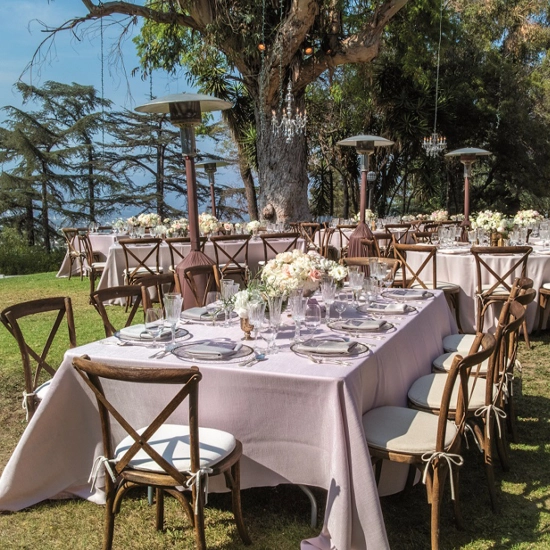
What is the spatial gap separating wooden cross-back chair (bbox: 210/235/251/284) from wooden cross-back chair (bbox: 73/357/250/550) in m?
4.65

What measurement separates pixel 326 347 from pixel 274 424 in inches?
15.3

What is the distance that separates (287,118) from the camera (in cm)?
1153

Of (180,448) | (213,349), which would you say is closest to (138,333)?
(213,349)

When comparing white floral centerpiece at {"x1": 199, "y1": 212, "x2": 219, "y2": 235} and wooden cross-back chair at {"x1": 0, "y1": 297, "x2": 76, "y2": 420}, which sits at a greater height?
white floral centerpiece at {"x1": 199, "y1": 212, "x2": 219, "y2": 235}

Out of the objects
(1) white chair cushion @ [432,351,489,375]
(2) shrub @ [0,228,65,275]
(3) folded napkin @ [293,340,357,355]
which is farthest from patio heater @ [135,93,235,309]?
(2) shrub @ [0,228,65,275]

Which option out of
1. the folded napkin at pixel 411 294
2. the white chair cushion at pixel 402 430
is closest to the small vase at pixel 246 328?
the white chair cushion at pixel 402 430

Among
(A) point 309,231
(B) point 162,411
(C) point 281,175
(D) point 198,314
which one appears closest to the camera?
(B) point 162,411

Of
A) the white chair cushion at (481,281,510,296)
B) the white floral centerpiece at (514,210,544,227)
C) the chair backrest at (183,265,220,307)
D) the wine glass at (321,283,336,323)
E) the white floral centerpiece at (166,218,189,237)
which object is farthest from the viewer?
the white floral centerpiece at (166,218,189,237)

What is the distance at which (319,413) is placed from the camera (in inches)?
87.0

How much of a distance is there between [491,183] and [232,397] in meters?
21.2

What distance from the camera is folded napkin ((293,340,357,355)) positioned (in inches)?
95.2

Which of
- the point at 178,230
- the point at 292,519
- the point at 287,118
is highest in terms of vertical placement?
the point at 287,118

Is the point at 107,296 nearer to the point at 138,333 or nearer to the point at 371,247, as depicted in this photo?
the point at 138,333

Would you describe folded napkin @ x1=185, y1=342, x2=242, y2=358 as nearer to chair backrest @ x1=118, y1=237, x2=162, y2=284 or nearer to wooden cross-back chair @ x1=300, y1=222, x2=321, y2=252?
chair backrest @ x1=118, y1=237, x2=162, y2=284
